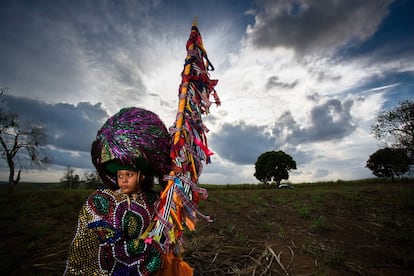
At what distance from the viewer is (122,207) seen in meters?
1.71

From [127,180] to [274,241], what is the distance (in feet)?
13.8

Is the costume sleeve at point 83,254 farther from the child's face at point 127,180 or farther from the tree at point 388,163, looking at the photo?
the tree at point 388,163

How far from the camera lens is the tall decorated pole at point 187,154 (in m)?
1.43

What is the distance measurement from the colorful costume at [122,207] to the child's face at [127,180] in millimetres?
62

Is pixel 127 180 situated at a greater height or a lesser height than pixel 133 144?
lesser

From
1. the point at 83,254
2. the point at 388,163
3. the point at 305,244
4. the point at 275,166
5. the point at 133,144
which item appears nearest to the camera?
the point at 83,254

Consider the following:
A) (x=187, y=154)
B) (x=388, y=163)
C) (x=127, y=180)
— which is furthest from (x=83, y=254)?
(x=388, y=163)

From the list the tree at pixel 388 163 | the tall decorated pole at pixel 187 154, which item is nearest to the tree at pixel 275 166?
the tree at pixel 388 163


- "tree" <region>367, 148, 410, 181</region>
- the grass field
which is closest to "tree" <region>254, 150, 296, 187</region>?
"tree" <region>367, 148, 410, 181</region>

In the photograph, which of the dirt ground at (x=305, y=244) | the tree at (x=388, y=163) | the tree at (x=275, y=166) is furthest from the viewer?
the tree at (x=275, y=166)

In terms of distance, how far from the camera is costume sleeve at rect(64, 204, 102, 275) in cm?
152

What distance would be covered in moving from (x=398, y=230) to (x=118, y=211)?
7.16 m

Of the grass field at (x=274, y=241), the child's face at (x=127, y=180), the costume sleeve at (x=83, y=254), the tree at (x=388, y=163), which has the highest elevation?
the tree at (x=388, y=163)

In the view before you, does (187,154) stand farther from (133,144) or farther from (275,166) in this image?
(275,166)
